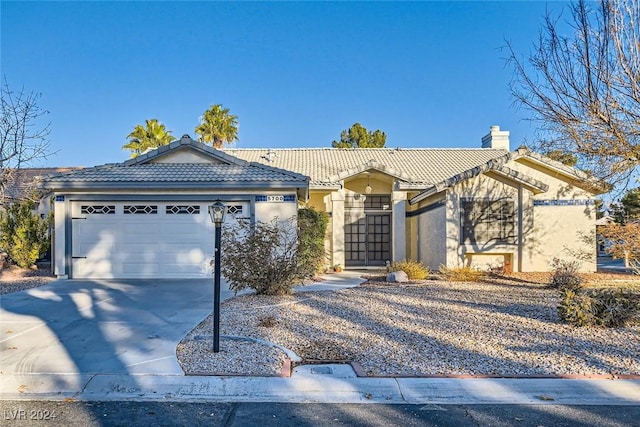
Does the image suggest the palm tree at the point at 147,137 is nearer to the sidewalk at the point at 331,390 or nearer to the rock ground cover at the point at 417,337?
the rock ground cover at the point at 417,337

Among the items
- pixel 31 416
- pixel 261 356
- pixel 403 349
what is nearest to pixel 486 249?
pixel 403 349

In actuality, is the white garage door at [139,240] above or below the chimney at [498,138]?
below

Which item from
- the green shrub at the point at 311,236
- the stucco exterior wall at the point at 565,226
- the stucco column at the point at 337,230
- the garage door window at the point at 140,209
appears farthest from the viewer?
the stucco column at the point at 337,230

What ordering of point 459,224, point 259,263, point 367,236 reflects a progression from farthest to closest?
point 367,236 < point 459,224 < point 259,263

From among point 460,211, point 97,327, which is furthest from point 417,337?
point 460,211

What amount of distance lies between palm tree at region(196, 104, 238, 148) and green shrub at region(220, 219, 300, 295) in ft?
72.4

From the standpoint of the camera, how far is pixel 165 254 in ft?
44.9

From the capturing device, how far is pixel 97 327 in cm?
782

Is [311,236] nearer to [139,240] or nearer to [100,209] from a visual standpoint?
[139,240]

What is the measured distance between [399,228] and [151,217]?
896cm

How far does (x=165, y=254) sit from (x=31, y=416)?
930 centimetres

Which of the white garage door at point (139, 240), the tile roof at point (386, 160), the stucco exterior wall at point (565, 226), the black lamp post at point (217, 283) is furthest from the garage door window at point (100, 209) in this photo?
the stucco exterior wall at point (565, 226)

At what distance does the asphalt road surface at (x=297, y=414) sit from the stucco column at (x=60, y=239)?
9.49m

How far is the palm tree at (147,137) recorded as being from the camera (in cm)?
2909
